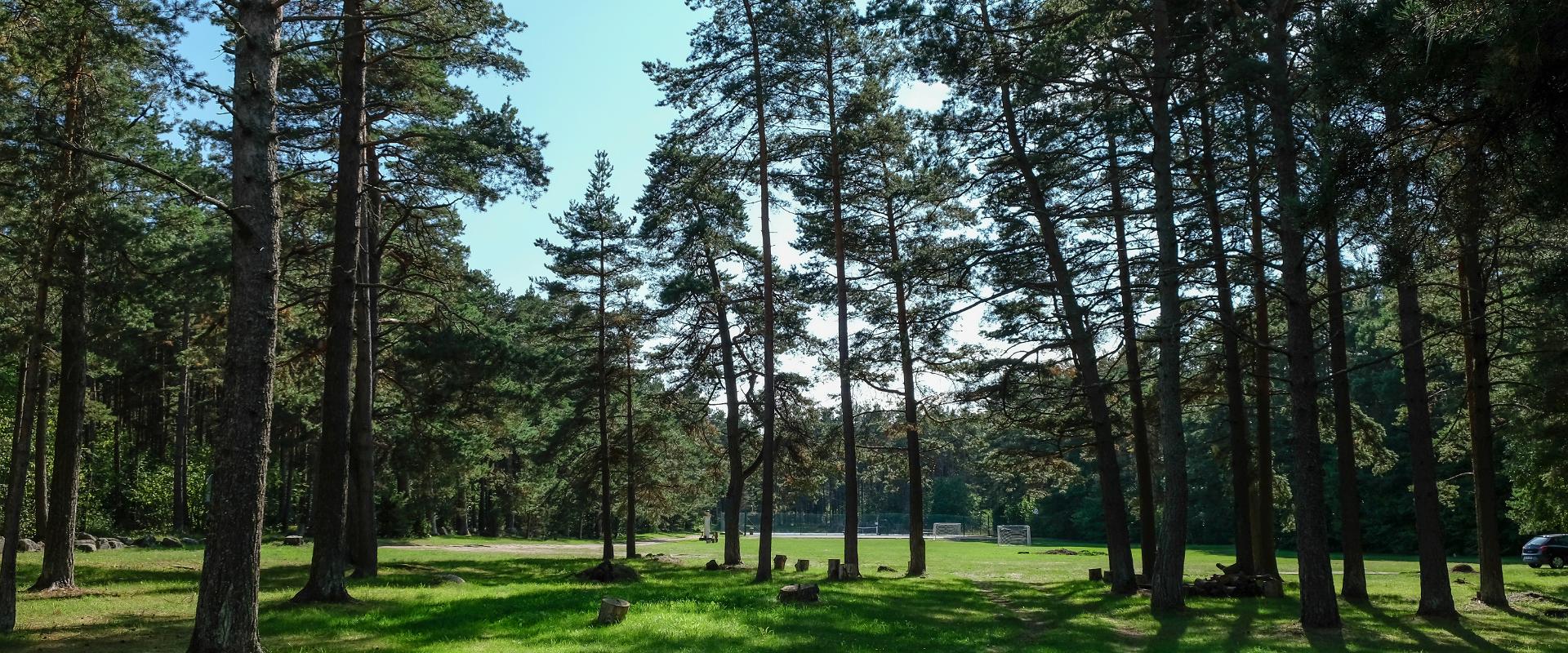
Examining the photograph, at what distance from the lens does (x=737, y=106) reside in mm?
21125

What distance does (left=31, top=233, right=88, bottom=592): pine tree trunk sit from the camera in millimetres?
13438

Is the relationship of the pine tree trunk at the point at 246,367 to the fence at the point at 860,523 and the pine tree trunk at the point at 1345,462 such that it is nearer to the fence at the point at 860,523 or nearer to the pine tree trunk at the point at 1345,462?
the pine tree trunk at the point at 1345,462

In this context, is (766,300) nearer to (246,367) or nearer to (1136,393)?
(1136,393)

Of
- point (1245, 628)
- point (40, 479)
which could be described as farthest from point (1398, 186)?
point (40, 479)

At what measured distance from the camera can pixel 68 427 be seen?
539 inches

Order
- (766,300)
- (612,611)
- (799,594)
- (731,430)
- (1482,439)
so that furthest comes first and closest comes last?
(731,430)
(766,300)
(1482,439)
(799,594)
(612,611)

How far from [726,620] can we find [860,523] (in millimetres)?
67503

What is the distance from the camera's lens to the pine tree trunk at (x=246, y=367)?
7.67 m

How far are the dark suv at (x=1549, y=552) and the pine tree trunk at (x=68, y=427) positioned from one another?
3964 centimetres

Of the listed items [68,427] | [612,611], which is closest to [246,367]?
[612,611]

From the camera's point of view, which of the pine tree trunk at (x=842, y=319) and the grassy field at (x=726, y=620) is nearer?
the grassy field at (x=726, y=620)

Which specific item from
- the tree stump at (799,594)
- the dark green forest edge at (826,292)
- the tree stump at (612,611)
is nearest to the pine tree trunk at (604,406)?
the dark green forest edge at (826,292)

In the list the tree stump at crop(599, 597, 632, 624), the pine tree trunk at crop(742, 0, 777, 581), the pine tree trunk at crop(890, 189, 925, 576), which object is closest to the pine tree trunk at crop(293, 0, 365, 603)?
the tree stump at crop(599, 597, 632, 624)

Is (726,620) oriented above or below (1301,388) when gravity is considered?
below
